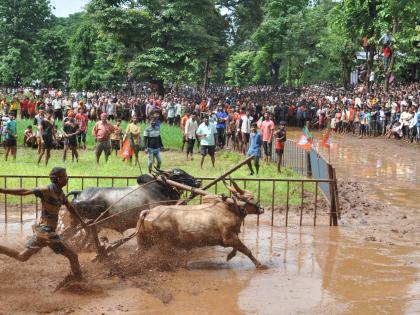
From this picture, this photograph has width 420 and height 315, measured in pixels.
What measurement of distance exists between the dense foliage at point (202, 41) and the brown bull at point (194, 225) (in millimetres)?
28648

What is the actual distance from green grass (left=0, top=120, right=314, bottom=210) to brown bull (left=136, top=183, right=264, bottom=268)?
321cm

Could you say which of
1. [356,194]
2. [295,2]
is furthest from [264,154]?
[295,2]

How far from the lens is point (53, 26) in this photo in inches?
2800

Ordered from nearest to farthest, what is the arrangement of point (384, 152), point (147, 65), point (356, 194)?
point (356, 194), point (384, 152), point (147, 65)

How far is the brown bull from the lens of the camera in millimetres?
9555

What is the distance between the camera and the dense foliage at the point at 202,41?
42.6 metres

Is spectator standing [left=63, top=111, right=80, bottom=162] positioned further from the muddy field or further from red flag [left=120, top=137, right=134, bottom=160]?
the muddy field

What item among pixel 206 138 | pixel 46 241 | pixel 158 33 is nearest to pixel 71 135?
pixel 206 138

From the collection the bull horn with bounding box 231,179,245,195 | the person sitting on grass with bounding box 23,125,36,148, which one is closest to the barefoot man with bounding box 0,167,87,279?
the bull horn with bounding box 231,179,245,195

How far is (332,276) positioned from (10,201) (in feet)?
26.0

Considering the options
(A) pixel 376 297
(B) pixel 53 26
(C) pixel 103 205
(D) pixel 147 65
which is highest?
(B) pixel 53 26

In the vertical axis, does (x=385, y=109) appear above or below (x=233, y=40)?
below

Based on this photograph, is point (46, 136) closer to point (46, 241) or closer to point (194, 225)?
point (194, 225)

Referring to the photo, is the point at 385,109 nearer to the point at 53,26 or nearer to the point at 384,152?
the point at 384,152
